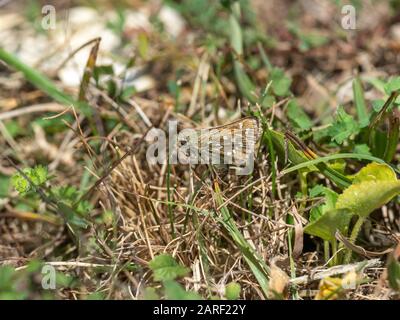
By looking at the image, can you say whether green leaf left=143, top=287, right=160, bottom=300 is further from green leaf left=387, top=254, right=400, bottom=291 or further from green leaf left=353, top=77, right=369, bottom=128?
green leaf left=353, top=77, right=369, bottom=128

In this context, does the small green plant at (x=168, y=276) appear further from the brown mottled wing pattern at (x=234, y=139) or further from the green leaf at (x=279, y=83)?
the green leaf at (x=279, y=83)

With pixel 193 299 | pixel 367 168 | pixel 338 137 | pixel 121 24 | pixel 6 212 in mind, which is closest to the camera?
pixel 193 299

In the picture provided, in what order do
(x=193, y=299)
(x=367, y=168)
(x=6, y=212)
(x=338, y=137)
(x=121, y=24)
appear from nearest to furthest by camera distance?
(x=193, y=299), (x=367, y=168), (x=338, y=137), (x=6, y=212), (x=121, y=24)

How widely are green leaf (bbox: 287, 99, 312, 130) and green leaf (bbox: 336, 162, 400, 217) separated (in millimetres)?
A: 313

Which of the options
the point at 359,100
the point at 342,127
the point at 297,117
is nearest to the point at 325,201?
the point at 342,127

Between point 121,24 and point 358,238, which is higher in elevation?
point 121,24

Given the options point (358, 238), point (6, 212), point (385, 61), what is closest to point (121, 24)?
point (6, 212)

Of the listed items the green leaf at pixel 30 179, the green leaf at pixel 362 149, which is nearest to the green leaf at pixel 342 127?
the green leaf at pixel 362 149

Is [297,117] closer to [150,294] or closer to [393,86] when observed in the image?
[393,86]

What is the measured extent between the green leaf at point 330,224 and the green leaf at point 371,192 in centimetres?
3

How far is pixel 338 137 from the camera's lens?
5.99 feet
